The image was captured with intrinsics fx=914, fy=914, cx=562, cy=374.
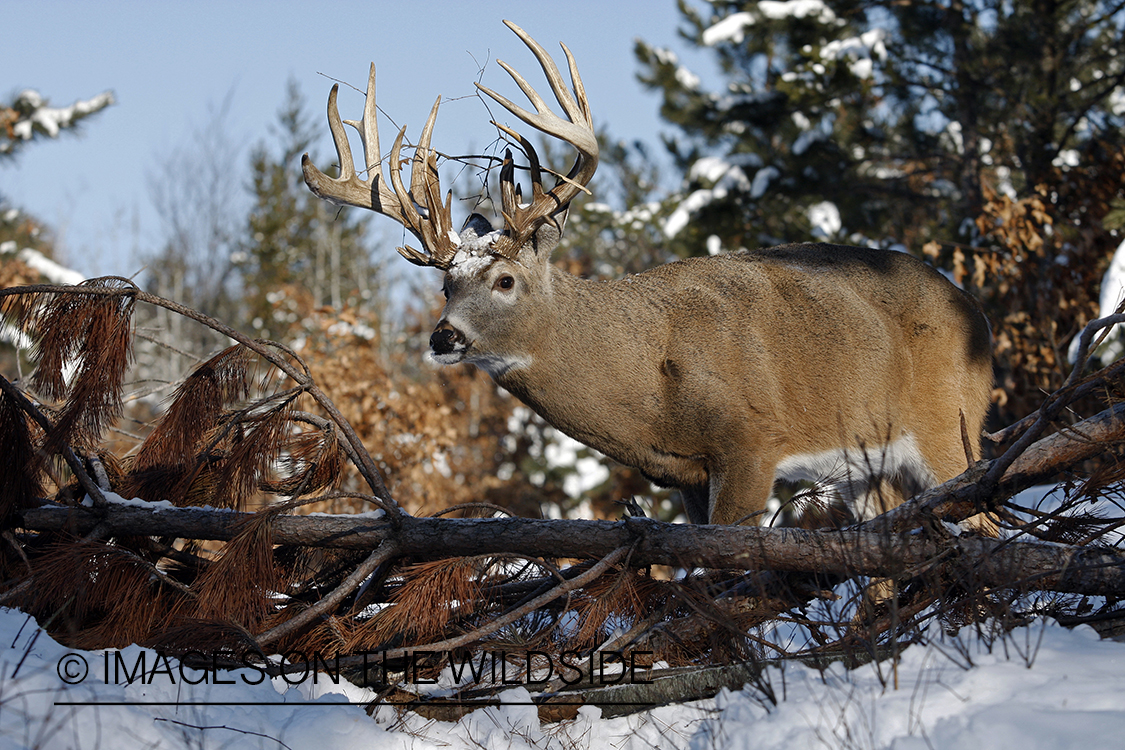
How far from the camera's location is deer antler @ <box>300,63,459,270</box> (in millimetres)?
4949

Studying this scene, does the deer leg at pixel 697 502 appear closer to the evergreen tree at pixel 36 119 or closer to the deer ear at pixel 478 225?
the deer ear at pixel 478 225

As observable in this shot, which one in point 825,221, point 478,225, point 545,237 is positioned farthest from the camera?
point 825,221

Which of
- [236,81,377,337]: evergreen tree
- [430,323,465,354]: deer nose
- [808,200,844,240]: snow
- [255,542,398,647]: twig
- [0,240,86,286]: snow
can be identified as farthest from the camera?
[236,81,377,337]: evergreen tree

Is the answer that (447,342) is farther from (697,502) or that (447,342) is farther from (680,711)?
(680,711)

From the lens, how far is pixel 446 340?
183 inches

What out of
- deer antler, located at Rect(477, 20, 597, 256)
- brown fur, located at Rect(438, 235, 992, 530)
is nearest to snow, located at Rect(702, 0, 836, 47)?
brown fur, located at Rect(438, 235, 992, 530)

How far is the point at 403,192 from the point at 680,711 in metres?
3.02

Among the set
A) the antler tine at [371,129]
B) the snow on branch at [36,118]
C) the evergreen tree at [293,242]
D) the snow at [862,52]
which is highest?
the evergreen tree at [293,242]

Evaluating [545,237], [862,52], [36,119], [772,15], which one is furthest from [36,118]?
[545,237]

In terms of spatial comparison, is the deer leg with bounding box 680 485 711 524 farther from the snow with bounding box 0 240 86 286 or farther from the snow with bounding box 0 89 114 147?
the snow with bounding box 0 89 114 147

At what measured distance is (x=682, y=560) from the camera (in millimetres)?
3607

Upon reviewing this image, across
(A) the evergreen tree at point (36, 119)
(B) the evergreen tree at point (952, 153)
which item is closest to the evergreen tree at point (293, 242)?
(A) the evergreen tree at point (36, 119)

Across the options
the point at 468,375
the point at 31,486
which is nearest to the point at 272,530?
the point at 31,486
